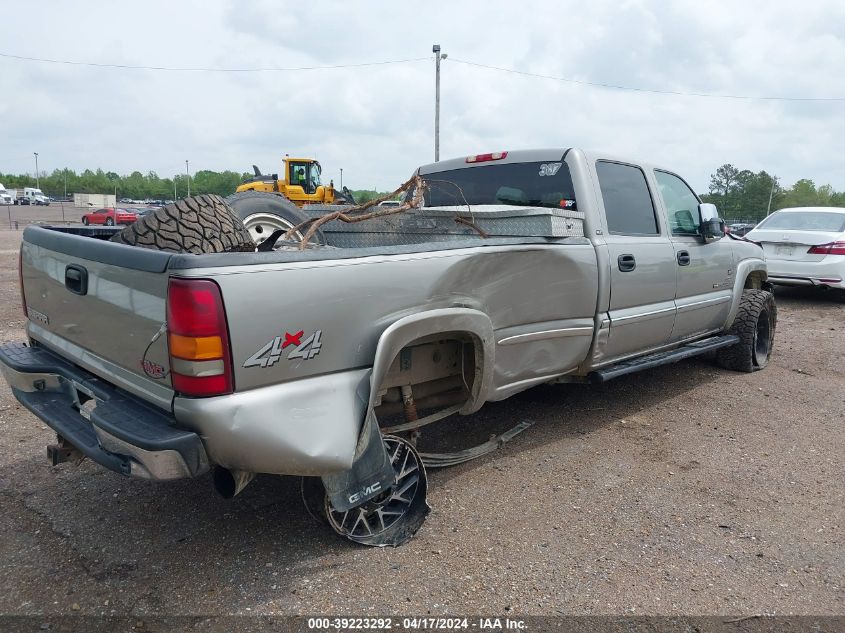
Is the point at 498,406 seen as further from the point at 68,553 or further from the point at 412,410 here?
the point at 68,553

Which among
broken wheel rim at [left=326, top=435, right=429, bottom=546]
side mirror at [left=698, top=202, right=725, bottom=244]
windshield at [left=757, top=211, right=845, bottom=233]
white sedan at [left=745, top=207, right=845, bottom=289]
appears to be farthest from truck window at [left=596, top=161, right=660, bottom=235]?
windshield at [left=757, top=211, right=845, bottom=233]

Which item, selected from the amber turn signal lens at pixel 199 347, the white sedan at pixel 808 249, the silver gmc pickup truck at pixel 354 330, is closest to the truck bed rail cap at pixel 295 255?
the silver gmc pickup truck at pixel 354 330

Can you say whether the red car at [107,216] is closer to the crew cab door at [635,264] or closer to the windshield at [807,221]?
the windshield at [807,221]

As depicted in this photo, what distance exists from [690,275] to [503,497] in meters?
2.54

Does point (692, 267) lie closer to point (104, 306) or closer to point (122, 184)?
point (104, 306)

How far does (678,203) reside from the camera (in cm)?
507

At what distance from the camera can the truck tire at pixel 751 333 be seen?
5.85m

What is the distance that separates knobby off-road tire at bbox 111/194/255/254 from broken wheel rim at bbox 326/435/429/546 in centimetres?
122

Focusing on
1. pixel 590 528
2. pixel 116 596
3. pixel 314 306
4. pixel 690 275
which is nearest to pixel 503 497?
pixel 590 528

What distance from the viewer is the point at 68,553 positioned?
2.86 metres

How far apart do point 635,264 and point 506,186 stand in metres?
1.04

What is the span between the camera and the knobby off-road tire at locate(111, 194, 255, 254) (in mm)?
2943

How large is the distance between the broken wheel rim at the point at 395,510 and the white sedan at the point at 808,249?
8.81 meters

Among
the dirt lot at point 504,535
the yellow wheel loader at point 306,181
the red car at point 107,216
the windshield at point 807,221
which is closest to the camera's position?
the dirt lot at point 504,535
